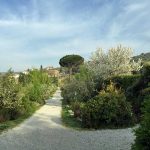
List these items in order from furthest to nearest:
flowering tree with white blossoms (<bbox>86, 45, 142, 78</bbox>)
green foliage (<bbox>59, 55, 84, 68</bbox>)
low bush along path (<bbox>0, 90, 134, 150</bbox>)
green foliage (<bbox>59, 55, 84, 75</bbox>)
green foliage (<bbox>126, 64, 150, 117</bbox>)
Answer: green foliage (<bbox>59, 55, 84, 68</bbox>)
green foliage (<bbox>59, 55, 84, 75</bbox>)
flowering tree with white blossoms (<bbox>86, 45, 142, 78</bbox>)
green foliage (<bbox>126, 64, 150, 117</bbox>)
low bush along path (<bbox>0, 90, 134, 150</bbox>)

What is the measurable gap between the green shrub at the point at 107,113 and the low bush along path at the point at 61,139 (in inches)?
50.0

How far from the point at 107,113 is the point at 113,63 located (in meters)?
20.6

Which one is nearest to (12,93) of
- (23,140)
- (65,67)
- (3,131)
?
(3,131)

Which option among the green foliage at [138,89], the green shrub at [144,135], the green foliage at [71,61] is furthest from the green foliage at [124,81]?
the green foliage at [71,61]

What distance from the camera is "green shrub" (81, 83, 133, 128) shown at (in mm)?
19500

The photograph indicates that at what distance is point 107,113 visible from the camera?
19484mm

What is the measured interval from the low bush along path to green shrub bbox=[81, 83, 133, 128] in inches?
50.0

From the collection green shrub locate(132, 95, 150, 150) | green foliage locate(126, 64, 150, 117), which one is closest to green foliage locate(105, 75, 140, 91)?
green foliage locate(126, 64, 150, 117)

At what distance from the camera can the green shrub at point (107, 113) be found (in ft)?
64.0

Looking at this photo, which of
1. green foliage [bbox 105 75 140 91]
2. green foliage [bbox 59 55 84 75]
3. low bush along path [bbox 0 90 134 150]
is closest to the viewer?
low bush along path [bbox 0 90 134 150]

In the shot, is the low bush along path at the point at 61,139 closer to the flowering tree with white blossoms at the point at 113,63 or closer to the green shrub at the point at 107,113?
the green shrub at the point at 107,113

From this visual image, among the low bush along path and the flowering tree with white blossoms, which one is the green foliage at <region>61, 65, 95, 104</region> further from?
the low bush along path

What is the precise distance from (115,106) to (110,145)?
5496 millimetres

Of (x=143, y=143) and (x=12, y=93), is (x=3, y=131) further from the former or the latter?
(x=143, y=143)
